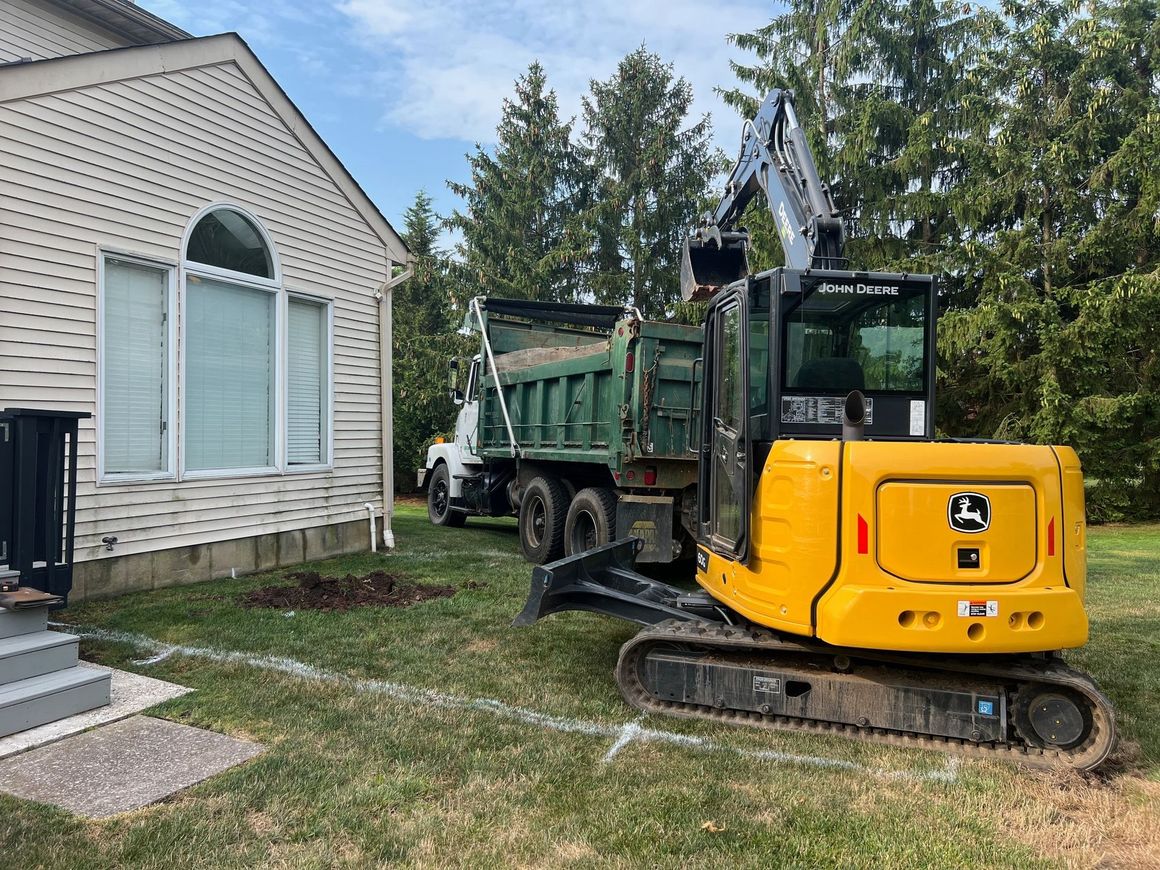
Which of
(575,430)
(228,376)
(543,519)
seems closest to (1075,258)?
(575,430)

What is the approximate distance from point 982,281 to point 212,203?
1672cm

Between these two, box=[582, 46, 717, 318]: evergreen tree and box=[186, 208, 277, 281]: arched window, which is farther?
box=[582, 46, 717, 318]: evergreen tree

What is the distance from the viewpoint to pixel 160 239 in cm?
733

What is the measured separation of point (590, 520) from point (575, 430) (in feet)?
3.63

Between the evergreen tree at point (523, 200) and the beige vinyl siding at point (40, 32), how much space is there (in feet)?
51.4

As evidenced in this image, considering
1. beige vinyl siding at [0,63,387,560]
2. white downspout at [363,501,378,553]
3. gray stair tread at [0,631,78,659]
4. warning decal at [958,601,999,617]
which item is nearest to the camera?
warning decal at [958,601,999,617]

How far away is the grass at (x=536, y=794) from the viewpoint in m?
2.98

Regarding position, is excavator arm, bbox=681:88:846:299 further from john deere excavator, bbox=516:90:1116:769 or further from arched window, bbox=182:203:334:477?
arched window, bbox=182:203:334:477

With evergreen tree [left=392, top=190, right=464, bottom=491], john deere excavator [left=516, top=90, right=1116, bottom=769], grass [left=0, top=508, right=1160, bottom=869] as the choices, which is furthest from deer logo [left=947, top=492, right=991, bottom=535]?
evergreen tree [left=392, top=190, right=464, bottom=491]

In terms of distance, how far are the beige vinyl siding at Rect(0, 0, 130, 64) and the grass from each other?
707 cm

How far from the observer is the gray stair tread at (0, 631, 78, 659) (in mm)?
4074

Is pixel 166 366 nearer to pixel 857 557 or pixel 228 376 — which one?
pixel 228 376

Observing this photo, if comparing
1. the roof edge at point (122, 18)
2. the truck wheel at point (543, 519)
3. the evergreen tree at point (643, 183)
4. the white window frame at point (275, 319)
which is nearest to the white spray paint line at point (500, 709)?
the white window frame at point (275, 319)

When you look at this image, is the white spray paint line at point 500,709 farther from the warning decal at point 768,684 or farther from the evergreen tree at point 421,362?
the evergreen tree at point 421,362
